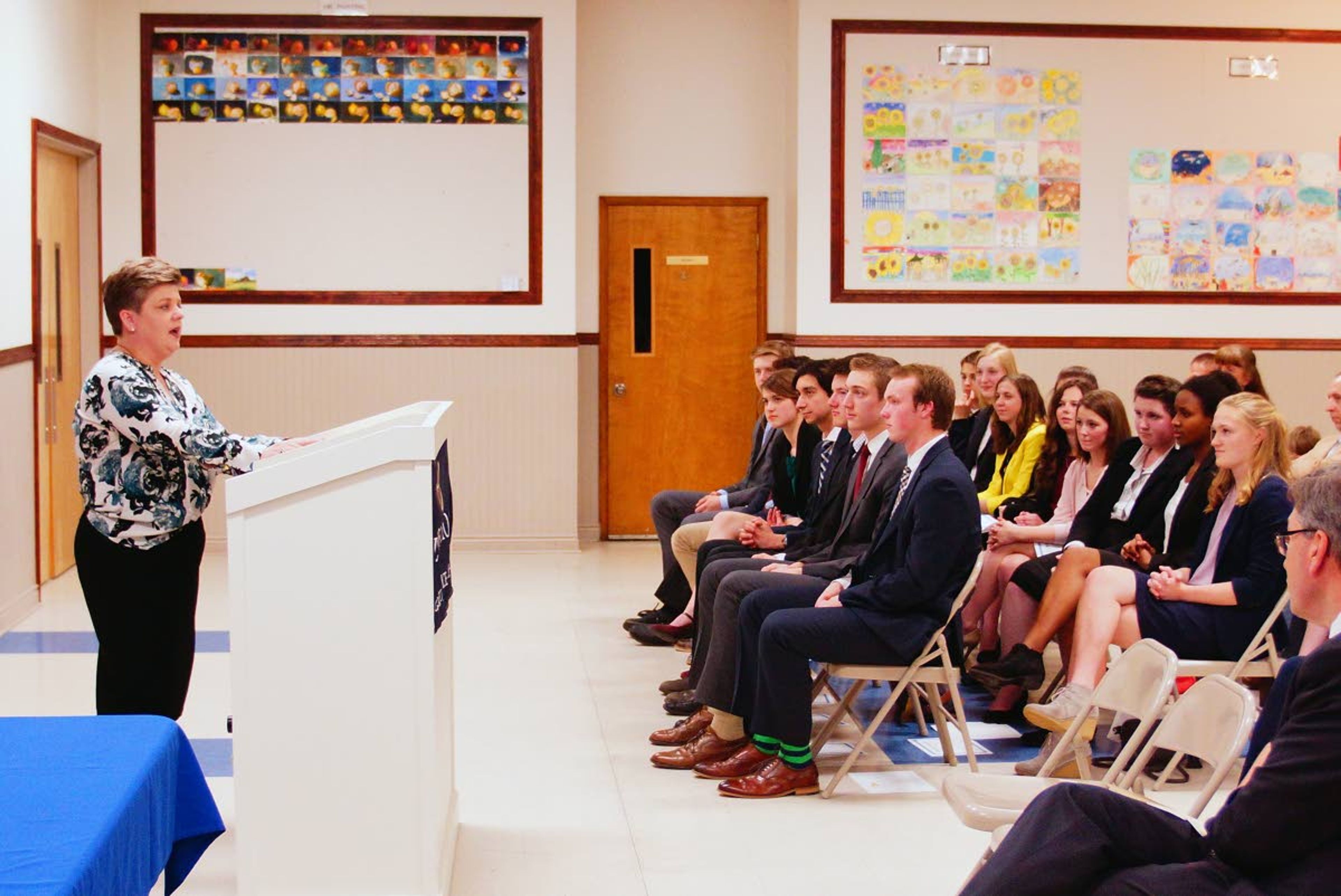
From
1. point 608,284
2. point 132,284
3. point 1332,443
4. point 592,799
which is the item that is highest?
point 608,284

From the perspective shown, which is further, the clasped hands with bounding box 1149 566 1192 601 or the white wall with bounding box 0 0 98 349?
the white wall with bounding box 0 0 98 349

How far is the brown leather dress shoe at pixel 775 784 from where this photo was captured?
4.61m

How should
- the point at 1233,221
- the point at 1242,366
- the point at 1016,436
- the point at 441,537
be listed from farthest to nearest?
the point at 1233,221 < the point at 1016,436 < the point at 1242,366 < the point at 441,537

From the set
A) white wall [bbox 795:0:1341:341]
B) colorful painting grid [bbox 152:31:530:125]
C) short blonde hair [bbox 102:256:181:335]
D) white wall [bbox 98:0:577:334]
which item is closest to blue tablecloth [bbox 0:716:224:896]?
short blonde hair [bbox 102:256:181:335]

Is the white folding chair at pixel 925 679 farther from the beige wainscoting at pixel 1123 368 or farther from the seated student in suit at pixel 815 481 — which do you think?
the beige wainscoting at pixel 1123 368

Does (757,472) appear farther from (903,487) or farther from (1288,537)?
(1288,537)

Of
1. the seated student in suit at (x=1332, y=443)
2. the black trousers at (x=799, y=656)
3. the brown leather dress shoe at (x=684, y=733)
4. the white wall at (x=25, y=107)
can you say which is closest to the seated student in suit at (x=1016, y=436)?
the seated student in suit at (x=1332, y=443)

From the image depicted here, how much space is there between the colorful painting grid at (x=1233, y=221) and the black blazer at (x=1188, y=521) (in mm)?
4691

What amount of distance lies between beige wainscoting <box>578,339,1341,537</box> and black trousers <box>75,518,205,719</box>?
5990mm

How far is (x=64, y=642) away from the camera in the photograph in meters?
6.79

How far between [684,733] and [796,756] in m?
0.61

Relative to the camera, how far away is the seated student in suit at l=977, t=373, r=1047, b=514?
659 centimetres

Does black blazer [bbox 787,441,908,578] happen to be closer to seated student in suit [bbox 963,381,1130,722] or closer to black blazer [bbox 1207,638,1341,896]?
seated student in suit [bbox 963,381,1130,722]

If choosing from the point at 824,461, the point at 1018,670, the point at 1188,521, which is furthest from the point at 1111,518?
the point at 824,461
